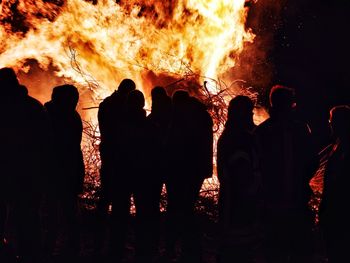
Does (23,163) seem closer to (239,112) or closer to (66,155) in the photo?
(66,155)

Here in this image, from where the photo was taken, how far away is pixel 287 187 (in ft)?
14.3

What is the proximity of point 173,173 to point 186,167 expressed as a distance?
0.17 meters

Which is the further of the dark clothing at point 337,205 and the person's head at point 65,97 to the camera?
the person's head at point 65,97

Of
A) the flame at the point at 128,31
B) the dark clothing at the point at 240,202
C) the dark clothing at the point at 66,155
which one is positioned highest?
the flame at the point at 128,31

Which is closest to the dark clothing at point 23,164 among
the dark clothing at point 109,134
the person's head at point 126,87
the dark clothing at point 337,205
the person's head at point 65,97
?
the person's head at point 65,97

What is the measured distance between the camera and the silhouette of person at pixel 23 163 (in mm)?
4652

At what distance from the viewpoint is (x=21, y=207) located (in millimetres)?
4648

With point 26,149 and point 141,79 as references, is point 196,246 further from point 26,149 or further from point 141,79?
point 141,79

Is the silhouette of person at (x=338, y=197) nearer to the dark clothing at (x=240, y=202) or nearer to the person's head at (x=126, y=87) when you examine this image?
the dark clothing at (x=240, y=202)

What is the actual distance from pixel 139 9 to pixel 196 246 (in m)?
4.88

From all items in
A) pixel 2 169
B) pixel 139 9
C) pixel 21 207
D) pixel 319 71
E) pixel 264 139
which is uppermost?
pixel 319 71

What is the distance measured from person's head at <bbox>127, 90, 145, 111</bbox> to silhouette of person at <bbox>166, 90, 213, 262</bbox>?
483 millimetres

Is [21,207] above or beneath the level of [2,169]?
beneath

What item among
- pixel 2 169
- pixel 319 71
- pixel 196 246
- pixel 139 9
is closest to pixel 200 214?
pixel 196 246
